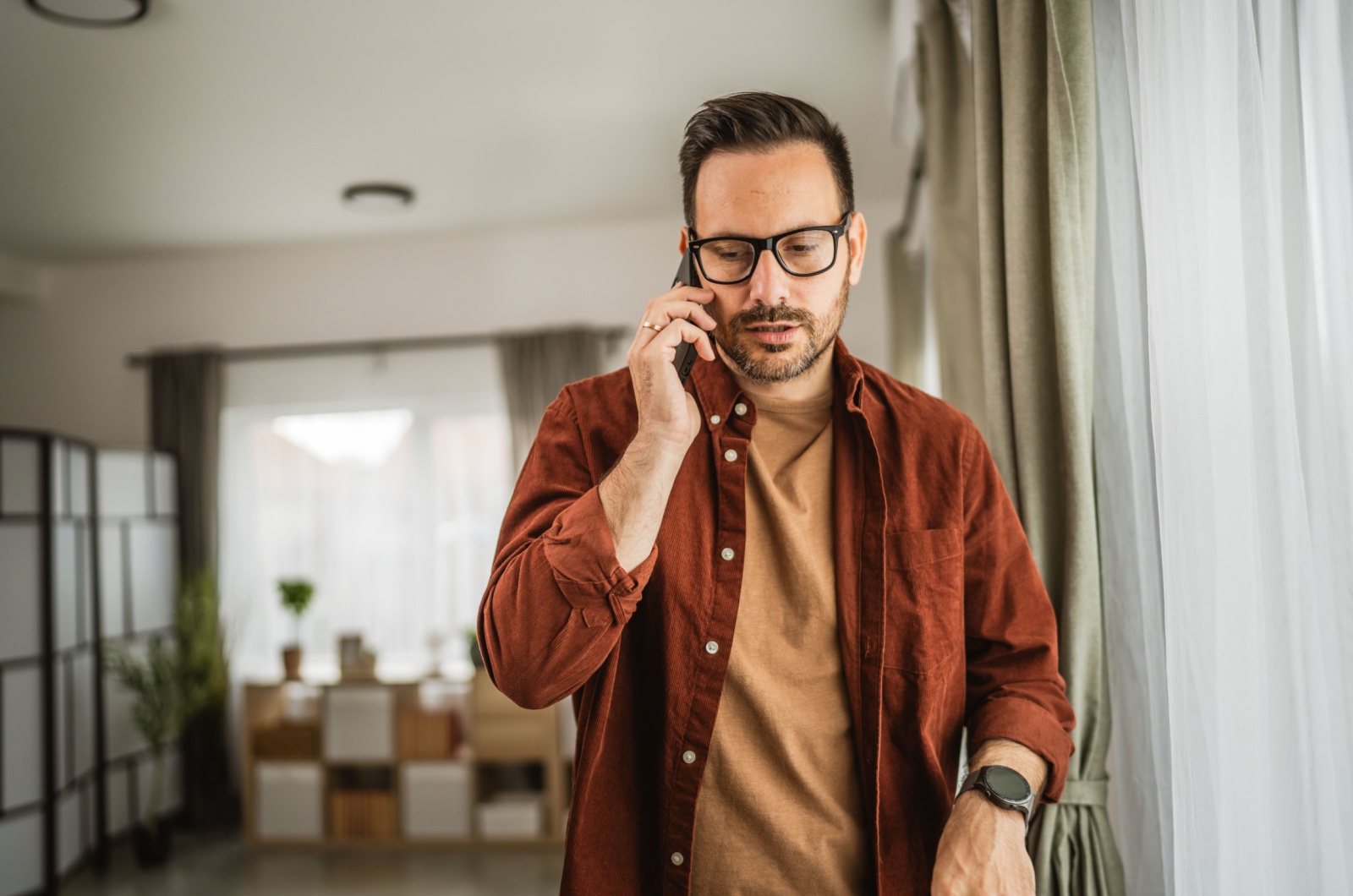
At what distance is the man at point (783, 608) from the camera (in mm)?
1055

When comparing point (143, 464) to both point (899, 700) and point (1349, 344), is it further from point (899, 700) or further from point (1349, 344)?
point (1349, 344)

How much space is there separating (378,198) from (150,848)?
10.5 feet

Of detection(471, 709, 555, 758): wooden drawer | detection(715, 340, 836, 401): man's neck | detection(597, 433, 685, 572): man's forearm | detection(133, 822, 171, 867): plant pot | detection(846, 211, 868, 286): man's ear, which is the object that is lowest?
detection(133, 822, 171, 867): plant pot

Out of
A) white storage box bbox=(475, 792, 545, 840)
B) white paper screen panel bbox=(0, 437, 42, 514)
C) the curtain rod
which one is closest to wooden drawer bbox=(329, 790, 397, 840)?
white storage box bbox=(475, 792, 545, 840)

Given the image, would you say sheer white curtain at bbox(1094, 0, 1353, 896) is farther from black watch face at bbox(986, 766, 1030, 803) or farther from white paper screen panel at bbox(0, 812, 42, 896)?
white paper screen panel at bbox(0, 812, 42, 896)

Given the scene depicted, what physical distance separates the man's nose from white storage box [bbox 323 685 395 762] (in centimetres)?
391

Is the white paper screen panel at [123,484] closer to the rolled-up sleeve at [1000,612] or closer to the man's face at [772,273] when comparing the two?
the man's face at [772,273]

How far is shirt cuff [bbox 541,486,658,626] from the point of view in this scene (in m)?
0.92

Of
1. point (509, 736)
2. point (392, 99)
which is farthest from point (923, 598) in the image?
point (509, 736)

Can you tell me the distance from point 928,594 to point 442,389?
4.25 metres

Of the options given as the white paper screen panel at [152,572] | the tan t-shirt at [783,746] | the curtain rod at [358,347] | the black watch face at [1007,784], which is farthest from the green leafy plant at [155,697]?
the black watch face at [1007,784]

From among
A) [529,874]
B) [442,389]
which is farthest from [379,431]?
[529,874]

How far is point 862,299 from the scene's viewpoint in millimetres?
4816

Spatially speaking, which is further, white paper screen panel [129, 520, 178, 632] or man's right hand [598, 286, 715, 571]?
white paper screen panel [129, 520, 178, 632]
